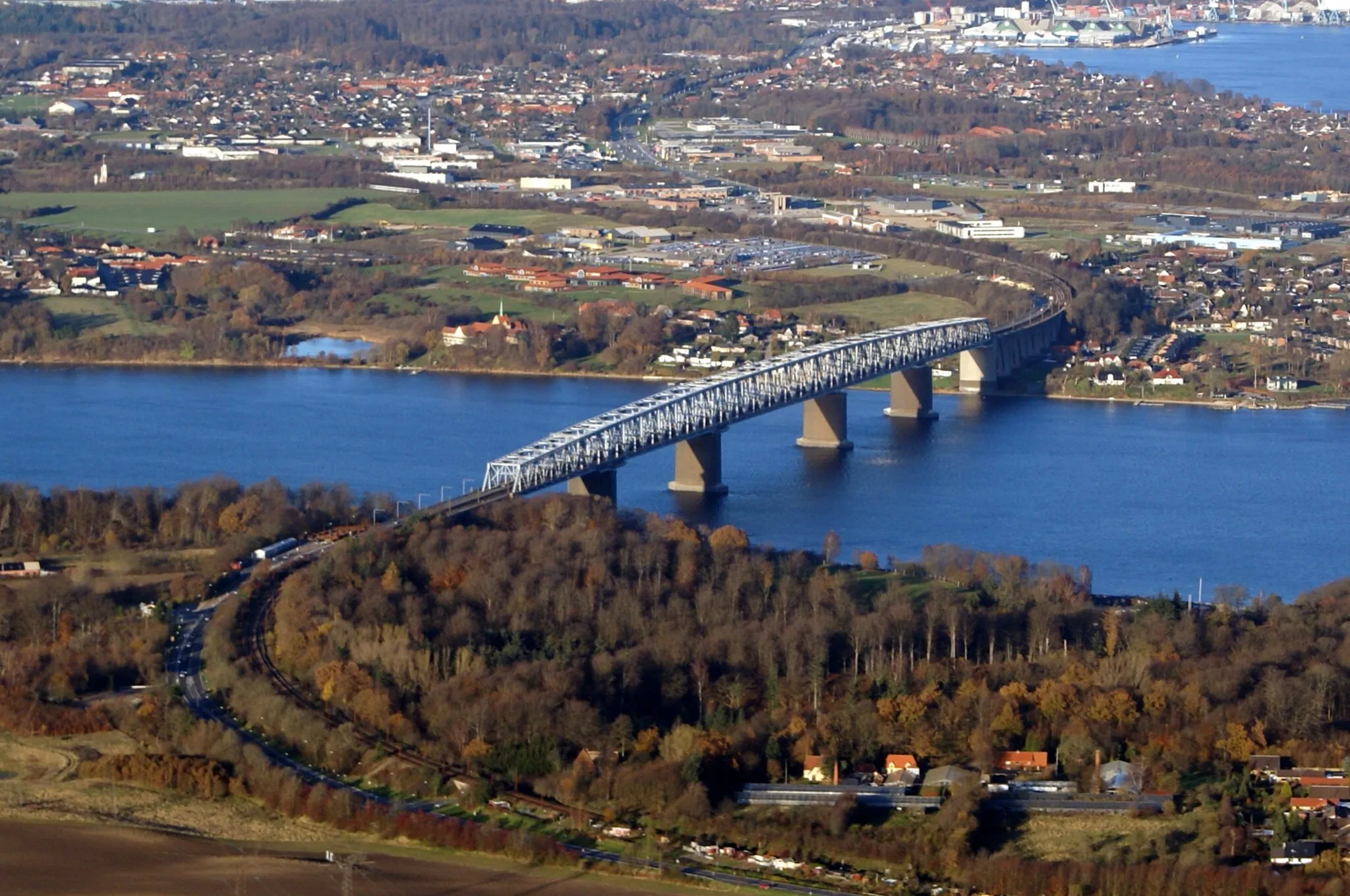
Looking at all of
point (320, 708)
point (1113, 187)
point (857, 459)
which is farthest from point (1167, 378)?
point (1113, 187)

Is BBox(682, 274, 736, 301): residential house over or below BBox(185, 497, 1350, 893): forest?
over

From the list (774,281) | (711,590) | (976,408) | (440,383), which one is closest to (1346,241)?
(774,281)

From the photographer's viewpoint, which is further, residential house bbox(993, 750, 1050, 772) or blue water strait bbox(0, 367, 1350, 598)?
blue water strait bbox(0, 367, 1350, 598)

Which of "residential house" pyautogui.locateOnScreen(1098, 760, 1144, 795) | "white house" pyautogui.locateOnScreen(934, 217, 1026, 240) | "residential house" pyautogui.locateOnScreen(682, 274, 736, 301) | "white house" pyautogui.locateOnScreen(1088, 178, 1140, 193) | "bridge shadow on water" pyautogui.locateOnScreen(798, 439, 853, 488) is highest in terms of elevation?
"white house" pyautogui.locateOnScreen(1088, 178, 1140, 193)

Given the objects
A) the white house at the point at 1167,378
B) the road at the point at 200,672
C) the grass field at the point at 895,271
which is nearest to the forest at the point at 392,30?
the grass field at the point at 895,271

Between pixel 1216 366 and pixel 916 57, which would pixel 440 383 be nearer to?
pixel 1216 366

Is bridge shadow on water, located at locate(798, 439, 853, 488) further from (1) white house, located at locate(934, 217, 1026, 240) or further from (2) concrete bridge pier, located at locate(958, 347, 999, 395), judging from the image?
(1) white house, located at locate(934, 217, 1026, 240)

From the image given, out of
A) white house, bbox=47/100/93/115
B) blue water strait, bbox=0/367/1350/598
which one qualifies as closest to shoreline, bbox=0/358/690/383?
blue water strait, bbox=0/367/1350/598
